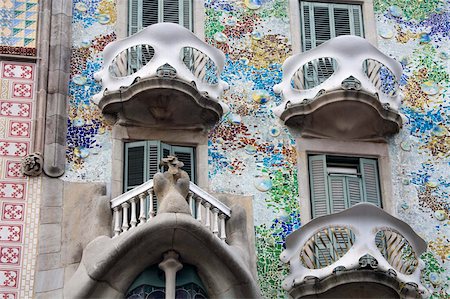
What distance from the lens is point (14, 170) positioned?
19469 millimetres

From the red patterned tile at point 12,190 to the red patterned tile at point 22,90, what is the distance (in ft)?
5.00

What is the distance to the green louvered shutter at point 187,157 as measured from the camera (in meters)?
20.1

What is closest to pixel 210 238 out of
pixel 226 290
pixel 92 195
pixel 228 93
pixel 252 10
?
pixel 226 290

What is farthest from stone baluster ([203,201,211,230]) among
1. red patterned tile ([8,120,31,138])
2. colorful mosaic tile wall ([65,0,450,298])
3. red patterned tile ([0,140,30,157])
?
red patterned tile ([8,120,31,138])

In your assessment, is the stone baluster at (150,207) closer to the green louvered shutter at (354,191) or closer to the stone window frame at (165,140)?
the stone window frame at (165,140)

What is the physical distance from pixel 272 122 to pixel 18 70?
13.2ft

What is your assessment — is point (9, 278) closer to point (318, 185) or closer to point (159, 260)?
point (159, 260)

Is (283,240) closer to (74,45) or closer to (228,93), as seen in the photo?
(228,93)

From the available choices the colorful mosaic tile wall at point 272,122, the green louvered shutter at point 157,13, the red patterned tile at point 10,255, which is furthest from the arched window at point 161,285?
the green louvered shutter at point 157,13

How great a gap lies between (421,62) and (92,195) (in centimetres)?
608

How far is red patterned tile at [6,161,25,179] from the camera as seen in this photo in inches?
765

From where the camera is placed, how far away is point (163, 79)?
19.7m

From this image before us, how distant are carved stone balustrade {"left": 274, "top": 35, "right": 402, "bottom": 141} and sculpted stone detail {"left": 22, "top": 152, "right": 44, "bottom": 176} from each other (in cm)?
382

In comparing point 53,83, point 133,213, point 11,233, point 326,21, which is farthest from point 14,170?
point 326,21
